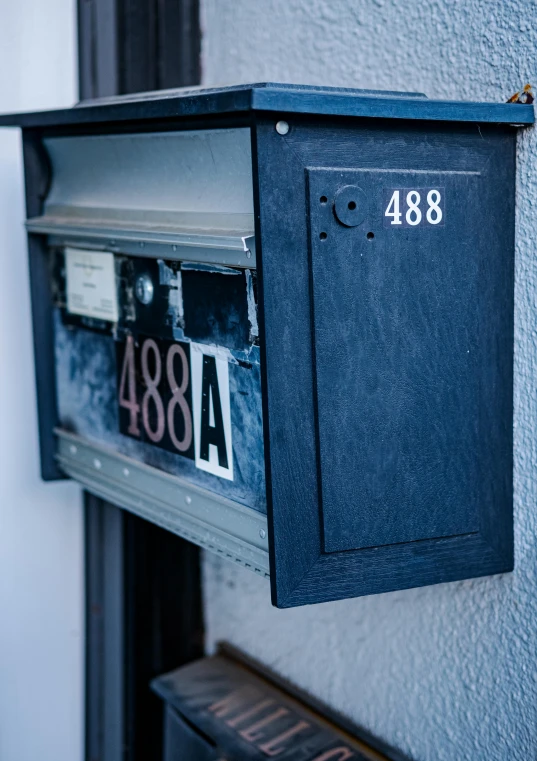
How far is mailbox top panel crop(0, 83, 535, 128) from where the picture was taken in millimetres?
970

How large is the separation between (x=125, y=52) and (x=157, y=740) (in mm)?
1507

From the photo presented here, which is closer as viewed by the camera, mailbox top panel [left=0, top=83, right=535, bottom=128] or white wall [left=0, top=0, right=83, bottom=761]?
mailbox top panel [left=0, top=83, right=535, bottom=128]

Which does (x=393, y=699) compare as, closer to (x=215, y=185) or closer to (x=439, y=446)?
(x=439, y=446)

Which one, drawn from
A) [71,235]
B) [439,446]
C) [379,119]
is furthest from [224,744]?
[379,119]

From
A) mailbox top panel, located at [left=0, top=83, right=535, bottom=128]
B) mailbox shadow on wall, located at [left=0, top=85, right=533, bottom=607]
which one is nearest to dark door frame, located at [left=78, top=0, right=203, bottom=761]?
mailbox shadow on wall, located at [left=0, top=85, right=533, bottom=607]

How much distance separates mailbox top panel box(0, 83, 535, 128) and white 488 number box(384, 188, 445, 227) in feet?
0.28

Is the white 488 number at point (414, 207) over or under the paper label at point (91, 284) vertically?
over

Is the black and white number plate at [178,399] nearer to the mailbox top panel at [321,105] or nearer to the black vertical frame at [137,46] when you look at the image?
the mailbox top panel at [321,105]

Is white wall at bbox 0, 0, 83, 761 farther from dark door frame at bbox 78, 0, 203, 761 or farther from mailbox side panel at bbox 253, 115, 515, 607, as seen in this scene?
mailbox side panel at bbox 253, 115, 515, 607

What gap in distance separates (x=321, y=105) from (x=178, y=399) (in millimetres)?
511

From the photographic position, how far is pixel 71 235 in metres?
1.55

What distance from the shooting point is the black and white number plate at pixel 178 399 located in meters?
1.23

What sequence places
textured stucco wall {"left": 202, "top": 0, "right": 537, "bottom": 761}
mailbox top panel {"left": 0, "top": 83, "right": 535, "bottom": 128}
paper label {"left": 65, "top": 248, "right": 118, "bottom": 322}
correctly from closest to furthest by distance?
mailbox top panel {"left": 0, "top": 83, "right": 535, "bottom": 128} → textured stucco wall {"left": 202, "top": 0, "right": 537, "bottom": 761} → paper label {"left": 65, "top": 248, "right": 118, "bottom": 322}

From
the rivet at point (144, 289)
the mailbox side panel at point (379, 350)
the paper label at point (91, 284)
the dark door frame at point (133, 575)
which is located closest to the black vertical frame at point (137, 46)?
the dark door frame at point (133, 575)
